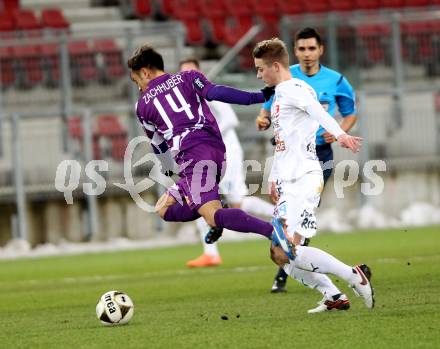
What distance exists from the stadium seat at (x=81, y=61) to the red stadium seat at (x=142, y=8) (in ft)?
14.6

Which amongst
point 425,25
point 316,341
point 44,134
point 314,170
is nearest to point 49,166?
point 44,134

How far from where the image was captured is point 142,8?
2348 centimetres

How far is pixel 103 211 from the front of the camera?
1891 centimetres

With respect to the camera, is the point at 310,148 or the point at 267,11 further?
the point at 267,11

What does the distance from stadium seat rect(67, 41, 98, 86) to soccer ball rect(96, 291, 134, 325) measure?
11.2 m

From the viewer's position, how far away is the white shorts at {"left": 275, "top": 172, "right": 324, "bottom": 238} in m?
8.12

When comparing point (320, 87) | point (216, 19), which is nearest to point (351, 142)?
point (320, 87)

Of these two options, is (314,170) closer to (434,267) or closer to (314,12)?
(434,267)

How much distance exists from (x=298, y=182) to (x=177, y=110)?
153 cm

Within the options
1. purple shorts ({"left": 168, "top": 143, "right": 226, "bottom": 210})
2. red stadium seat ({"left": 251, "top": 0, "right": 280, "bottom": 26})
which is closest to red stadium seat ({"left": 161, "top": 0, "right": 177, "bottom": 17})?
red stadium seat ({"left": 251, "top": 0, "right": 280, "bottom": 26})

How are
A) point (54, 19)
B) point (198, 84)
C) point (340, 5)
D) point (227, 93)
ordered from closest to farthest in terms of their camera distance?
1. point (227, 93)
2. point (198, 84)
3. point (54, 19)
4. point (340, 5)

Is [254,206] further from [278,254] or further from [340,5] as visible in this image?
[340,5]

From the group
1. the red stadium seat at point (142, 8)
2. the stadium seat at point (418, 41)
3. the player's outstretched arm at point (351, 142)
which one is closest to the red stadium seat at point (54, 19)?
the red stadium seat at point (142, 8)

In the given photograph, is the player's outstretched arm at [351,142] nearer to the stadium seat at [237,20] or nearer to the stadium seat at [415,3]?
the stadium seat at [237,20]
